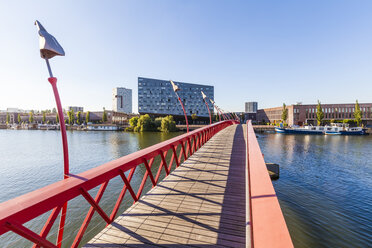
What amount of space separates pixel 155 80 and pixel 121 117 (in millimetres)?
44886

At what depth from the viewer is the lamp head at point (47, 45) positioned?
309cm

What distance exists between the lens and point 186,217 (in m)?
4.27

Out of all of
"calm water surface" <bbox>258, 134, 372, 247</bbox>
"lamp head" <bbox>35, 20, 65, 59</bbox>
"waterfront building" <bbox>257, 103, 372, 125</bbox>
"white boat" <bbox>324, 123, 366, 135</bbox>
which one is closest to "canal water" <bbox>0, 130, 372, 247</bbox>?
"calm water surface" <bbox>258, 134, 372, 247</bbox>

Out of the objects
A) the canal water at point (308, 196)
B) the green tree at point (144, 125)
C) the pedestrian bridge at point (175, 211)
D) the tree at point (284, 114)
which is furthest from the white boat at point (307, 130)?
the pedestrian bridge at point (175, 211)

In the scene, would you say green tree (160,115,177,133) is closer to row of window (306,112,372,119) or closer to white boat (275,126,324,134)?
white boat (275,126,324,134)

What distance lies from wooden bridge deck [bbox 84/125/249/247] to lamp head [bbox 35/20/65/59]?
361 cm

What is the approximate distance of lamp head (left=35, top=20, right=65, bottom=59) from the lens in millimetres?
3087

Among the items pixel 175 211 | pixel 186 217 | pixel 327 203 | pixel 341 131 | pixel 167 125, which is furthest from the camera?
pixel 167 125

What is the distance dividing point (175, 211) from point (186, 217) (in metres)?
0.38

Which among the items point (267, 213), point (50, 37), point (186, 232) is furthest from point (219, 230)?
point (50, 37)

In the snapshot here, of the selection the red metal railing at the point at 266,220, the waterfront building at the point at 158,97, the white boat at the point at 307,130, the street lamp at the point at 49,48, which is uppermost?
the waterfront building at the point at 158,97

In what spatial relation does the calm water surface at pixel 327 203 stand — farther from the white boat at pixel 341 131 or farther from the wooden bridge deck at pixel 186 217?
the white boat at pixel 341 131

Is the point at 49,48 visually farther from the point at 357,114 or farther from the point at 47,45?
the point at 357,114

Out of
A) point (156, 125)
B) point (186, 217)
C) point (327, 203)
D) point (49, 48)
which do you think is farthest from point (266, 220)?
point (156, 125)
